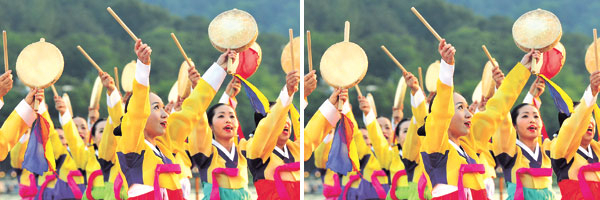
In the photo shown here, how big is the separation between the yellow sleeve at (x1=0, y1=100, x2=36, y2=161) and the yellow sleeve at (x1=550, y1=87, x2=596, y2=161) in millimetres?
3235

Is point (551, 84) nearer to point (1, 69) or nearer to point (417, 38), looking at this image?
point (417, 38)

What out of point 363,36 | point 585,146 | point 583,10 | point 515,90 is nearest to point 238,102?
point 363,36

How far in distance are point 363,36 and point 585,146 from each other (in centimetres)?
165

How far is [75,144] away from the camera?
6.91 m

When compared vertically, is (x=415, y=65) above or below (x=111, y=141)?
above

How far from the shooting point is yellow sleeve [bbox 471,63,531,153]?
5.13 m

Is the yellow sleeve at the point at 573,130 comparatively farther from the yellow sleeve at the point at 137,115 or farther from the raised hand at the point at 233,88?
the yellow sleeve at the point at 137,115

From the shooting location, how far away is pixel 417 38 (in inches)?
243

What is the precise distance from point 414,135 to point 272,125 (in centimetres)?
114

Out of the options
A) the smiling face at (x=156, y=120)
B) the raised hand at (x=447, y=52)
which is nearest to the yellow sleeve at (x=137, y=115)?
the smiling face at (x=156, y=120)

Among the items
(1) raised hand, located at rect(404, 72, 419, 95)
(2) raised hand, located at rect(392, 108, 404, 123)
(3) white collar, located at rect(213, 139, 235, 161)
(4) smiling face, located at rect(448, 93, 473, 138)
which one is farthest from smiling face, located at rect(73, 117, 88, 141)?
(4) smiling face, located at rect(448, 93, 473, 138)

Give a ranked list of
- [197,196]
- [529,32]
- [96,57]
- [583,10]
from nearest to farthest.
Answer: [529,32], [197,196], [96,57], [583,10]

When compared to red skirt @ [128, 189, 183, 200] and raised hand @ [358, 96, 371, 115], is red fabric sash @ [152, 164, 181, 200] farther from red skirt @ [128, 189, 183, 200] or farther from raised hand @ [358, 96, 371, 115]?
raised hand @ [358, 96, 371, 115]

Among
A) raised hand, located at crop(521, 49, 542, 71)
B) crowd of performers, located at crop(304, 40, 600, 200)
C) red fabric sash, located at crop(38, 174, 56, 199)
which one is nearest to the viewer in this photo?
raised hand, located at crop(521, 49, 542, 71)
